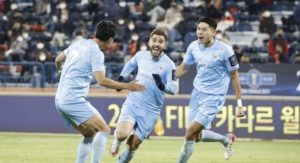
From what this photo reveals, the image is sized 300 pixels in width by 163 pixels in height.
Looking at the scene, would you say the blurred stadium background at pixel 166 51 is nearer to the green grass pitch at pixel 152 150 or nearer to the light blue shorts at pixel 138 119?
the green grass pitch at pixel 152 150

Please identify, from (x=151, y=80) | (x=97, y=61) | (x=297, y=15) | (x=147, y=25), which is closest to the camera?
(x=97, y=61)

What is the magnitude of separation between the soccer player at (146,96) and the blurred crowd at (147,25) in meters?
9.34

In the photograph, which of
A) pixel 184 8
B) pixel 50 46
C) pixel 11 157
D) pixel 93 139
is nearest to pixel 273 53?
pixel 184 8

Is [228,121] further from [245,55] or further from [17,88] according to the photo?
[17,88]

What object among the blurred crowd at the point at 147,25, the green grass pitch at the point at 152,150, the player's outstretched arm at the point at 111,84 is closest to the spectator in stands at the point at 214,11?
the blurred crowd at the point at 147,25

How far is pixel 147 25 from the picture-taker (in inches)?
1021

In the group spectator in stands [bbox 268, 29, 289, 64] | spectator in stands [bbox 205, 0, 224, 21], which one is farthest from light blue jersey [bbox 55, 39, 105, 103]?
spectator in stands [bbox 205, 0, 224, 21]

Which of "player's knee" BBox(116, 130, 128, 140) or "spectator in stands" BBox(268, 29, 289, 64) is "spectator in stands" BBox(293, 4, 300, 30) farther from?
"player's knee" BBox(116, 130, 128, 140)

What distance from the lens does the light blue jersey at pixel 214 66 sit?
13234 millimetres

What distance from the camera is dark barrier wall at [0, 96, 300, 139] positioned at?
20312mm

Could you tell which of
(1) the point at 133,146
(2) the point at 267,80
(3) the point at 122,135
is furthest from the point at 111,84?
(2) the point at 267,80

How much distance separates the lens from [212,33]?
13.3 metres

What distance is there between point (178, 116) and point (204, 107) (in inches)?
293

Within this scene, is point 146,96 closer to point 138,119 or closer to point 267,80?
point 138,119
